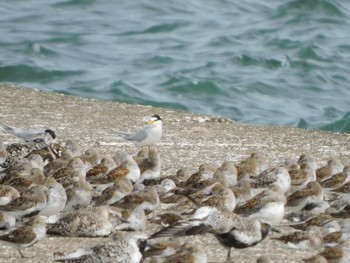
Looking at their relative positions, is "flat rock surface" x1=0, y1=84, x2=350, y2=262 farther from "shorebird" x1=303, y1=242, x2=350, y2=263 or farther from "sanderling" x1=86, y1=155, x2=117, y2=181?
"shorebird" x1=303, y1=242, x2=350, y2=263

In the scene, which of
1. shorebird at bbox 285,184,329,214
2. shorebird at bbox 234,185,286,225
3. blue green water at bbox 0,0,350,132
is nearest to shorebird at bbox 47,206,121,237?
shorebird at bbox 234,185,286,225

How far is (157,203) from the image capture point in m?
10.1

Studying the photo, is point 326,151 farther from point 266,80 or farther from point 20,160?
point 266,80

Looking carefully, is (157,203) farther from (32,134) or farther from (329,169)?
(32,134)

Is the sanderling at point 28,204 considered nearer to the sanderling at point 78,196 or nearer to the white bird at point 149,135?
the sanderling at point 78,196

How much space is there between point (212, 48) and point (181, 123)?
14.4m

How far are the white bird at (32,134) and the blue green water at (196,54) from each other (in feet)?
34.5

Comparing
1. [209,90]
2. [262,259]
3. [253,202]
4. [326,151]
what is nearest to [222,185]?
[253,202]

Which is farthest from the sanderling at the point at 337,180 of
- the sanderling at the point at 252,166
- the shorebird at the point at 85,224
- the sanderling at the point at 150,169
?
the shorebird at the point at 85,224

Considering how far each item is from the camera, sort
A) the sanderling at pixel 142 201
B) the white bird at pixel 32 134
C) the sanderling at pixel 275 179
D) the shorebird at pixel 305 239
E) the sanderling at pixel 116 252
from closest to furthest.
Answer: the sanderling at pixel 116 252 < the shorebird at pixel 305 239 < the sanderling at pixel 142 201 < the sanderling at pixel 275 179 < the white bird at pixel 32 134

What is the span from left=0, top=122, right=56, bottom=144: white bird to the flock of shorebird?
0.7 inches

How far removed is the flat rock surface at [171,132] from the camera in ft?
44.6

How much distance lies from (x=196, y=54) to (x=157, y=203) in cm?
1887

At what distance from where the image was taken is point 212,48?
1157 inches
